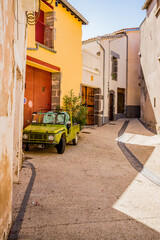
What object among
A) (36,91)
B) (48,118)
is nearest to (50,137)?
(48,118)

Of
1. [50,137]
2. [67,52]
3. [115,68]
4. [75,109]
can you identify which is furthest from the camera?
[115,68]

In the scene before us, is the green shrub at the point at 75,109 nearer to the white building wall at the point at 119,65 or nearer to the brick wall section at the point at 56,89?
the brick wall section at the point at 56,89

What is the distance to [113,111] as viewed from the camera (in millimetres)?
16359

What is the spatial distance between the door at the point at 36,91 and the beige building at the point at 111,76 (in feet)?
10.4

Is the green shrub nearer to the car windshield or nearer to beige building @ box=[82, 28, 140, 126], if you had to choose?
beige building @ box=[82, 28, 140, 126]

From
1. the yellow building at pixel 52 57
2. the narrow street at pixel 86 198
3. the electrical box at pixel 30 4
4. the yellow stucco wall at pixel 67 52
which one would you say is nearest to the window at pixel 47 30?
the yellow building at pixel 52 57

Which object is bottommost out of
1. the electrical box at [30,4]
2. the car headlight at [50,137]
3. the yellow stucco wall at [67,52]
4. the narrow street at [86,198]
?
the narrow street at [86,198]

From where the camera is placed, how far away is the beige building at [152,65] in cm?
1068

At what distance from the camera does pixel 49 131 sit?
6.46 m

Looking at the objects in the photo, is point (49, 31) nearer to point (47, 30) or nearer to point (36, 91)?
point (47, 30)

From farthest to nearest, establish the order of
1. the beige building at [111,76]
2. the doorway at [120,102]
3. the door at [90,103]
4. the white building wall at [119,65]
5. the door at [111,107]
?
the doorway at [120,102]
the door at [111,107]
the white building wall at [119,65]
the door at [90,103]
the beige building at [111,76]

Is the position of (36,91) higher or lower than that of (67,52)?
lower

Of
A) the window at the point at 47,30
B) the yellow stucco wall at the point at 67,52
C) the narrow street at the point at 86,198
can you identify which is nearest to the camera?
the narrow street at the point at 86,198

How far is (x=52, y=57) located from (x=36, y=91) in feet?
5.55
